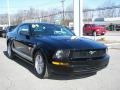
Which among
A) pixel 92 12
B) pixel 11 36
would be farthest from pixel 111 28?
pixel 11 36

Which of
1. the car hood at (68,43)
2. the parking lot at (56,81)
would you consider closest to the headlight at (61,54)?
the car hood at (68,43)

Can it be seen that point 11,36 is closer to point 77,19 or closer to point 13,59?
point 13,59

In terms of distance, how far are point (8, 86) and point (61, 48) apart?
1.55m

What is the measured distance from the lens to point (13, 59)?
402 inches

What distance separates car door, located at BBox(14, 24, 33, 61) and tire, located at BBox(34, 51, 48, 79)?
51 cm

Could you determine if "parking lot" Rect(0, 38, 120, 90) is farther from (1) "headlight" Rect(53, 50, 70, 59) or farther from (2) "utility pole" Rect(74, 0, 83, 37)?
(2) "utility pole" Rect(74, 0, 83, 37)

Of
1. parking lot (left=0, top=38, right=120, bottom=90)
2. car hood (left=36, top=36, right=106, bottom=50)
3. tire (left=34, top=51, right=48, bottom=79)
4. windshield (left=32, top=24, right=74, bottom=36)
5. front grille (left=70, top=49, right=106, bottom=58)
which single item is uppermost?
windshield (left=32, top=24, right=74, bottom=36)

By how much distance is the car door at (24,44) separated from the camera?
25.4 feet

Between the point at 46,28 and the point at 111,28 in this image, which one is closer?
the point at 46,28

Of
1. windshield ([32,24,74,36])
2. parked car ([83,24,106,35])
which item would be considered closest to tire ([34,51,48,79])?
windshield ([32,24,74,36])

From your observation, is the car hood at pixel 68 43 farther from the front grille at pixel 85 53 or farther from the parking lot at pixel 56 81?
the parking lot at pixel 56 81

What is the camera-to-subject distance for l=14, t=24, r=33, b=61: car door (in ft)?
25.4

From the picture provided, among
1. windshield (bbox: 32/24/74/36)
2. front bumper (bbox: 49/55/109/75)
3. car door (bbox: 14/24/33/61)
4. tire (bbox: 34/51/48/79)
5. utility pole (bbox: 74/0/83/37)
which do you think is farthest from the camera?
utility pole (bbox: 74/0/83/37)

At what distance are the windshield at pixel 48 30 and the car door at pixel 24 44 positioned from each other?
0.81 ft
